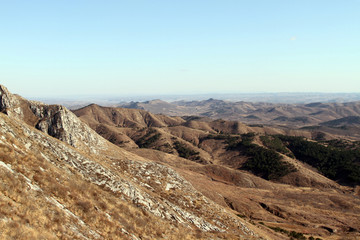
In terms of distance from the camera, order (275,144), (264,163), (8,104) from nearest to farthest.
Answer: (8,104) < (264,163) < (275,144)

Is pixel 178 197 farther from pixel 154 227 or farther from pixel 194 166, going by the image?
pixel 194 166

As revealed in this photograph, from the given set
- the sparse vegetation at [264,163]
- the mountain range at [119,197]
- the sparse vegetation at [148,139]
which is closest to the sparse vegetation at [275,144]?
the sparse vegetation at [264,163]

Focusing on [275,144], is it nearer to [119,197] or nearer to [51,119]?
[51,119]

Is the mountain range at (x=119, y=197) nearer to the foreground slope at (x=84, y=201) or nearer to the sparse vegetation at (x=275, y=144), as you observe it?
the foreground slope at (x=84, y=201)

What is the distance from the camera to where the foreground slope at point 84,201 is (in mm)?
13328

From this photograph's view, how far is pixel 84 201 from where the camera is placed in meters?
18.1

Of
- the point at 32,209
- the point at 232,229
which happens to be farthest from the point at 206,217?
the point at 32,209

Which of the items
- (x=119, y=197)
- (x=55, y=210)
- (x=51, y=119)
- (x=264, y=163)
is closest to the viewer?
(x=55, y=210)

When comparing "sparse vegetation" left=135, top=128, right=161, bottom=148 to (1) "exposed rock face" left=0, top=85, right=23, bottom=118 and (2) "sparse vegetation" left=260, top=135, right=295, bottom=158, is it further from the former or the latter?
(1) "exposed rock face" left=0, top=85, right=23, bottom=118

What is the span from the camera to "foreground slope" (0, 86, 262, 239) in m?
13.3

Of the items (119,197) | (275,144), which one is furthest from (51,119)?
(275,144)

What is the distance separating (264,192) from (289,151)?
8611cm

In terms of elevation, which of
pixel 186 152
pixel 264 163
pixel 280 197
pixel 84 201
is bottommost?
pixel 264 163

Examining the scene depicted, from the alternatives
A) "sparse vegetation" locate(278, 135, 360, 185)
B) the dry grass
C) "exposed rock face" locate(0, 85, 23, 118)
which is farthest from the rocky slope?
"exposed rock face" locate(0, 85, 23, 118)
